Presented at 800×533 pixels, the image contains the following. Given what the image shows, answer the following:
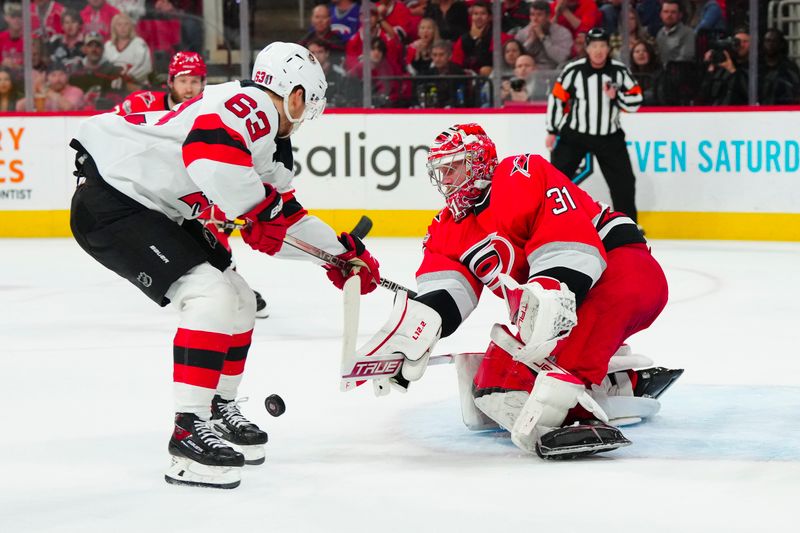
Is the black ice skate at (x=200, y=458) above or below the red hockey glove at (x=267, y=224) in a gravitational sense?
below

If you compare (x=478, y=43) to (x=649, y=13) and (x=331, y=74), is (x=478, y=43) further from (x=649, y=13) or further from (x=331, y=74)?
(x=649, y=13)

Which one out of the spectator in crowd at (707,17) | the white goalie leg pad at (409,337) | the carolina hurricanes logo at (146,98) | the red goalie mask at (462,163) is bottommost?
the white goalie leg pad at (409,337)

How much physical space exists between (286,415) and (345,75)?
16.7ft

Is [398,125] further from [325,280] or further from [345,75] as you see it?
[325,280]

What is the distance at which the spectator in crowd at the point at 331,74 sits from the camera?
823 cm

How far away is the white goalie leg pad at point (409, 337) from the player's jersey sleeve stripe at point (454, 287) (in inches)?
4.4

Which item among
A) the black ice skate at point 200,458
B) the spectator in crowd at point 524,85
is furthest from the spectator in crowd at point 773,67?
the black ice skate at point 200,458

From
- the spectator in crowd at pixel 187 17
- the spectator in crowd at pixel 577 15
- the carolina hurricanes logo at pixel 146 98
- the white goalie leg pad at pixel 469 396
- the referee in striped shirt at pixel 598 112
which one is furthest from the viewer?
the spectator in crowd at pixel 187 17

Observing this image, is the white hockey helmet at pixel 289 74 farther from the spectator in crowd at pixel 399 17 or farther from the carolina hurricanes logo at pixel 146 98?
the spectator in crowd at pixel 399 17

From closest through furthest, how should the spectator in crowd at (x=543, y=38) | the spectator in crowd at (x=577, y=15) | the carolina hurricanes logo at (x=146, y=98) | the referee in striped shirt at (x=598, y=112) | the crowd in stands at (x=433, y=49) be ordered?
the carolina hurricanes logo at (x=146, y=98) → the referee in striped shirt at (x=598, y=112) → the crowd in stands at (x=433, y=49) → the spectator in crowd at (x=577, y=15) → the spectator in crowd at (x=543, y=38)

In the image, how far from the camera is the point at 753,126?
297 inches

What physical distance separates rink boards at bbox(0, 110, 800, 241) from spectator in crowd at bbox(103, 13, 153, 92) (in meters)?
0.52

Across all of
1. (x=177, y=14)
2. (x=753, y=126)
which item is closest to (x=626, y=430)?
(x=753, y=126)

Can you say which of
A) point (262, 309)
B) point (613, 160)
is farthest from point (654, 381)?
point (613, 160)
